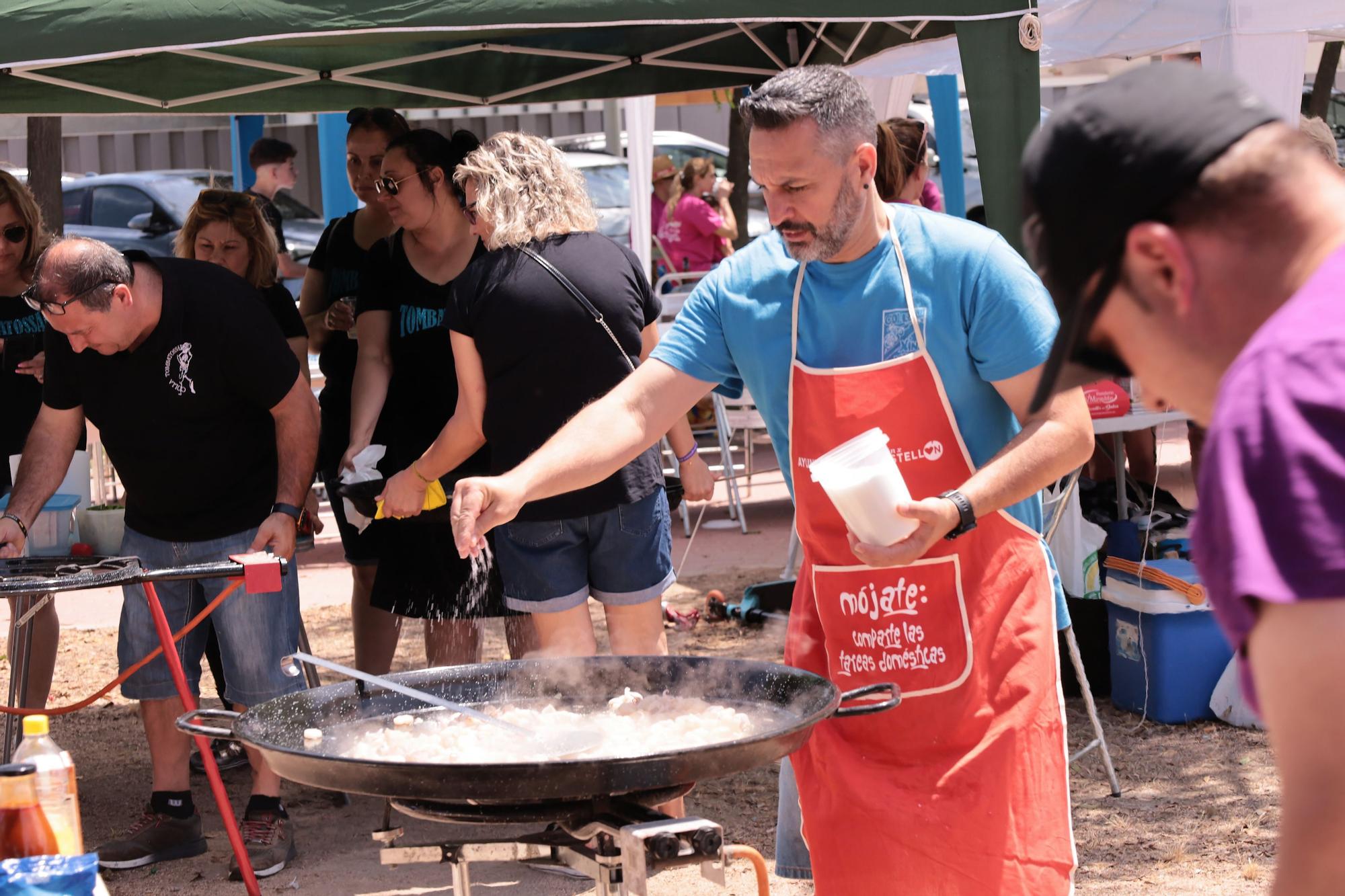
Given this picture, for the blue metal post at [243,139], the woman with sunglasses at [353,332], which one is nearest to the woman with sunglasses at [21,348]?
the woman with sunglasses at [353,332]

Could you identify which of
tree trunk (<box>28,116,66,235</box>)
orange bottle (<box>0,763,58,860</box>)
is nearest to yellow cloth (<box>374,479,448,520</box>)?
orange bottle (<box>0,763,58,860</box>)

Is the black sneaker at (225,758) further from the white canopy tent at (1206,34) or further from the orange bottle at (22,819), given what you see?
the white canopy tent at (1206,34)

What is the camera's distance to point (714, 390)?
288 cm

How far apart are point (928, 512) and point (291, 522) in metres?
2.26

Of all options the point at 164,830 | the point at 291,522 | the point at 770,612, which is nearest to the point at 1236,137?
the point at 291,522

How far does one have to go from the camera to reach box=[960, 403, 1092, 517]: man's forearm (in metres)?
2.24

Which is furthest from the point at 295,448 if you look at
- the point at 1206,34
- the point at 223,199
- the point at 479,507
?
the point at 1206,34

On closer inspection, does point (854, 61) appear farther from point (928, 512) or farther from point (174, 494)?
point (928, 512)

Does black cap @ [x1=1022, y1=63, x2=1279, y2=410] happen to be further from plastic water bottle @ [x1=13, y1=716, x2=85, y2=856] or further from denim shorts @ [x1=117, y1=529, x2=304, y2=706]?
denim shorts @ [x1=117, y1=529, x2=304, y2=706]

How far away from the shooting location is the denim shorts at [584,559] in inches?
149

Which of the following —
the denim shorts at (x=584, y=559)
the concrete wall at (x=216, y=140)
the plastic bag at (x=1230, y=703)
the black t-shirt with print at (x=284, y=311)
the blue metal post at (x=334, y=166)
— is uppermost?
the concrete wall at (x=216, y=140)

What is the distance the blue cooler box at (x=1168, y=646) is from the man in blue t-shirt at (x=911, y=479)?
8.79ft

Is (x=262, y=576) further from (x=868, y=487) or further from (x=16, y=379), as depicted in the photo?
(x=16, y=379)

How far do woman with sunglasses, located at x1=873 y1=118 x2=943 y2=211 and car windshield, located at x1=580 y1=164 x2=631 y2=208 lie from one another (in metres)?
8.26
